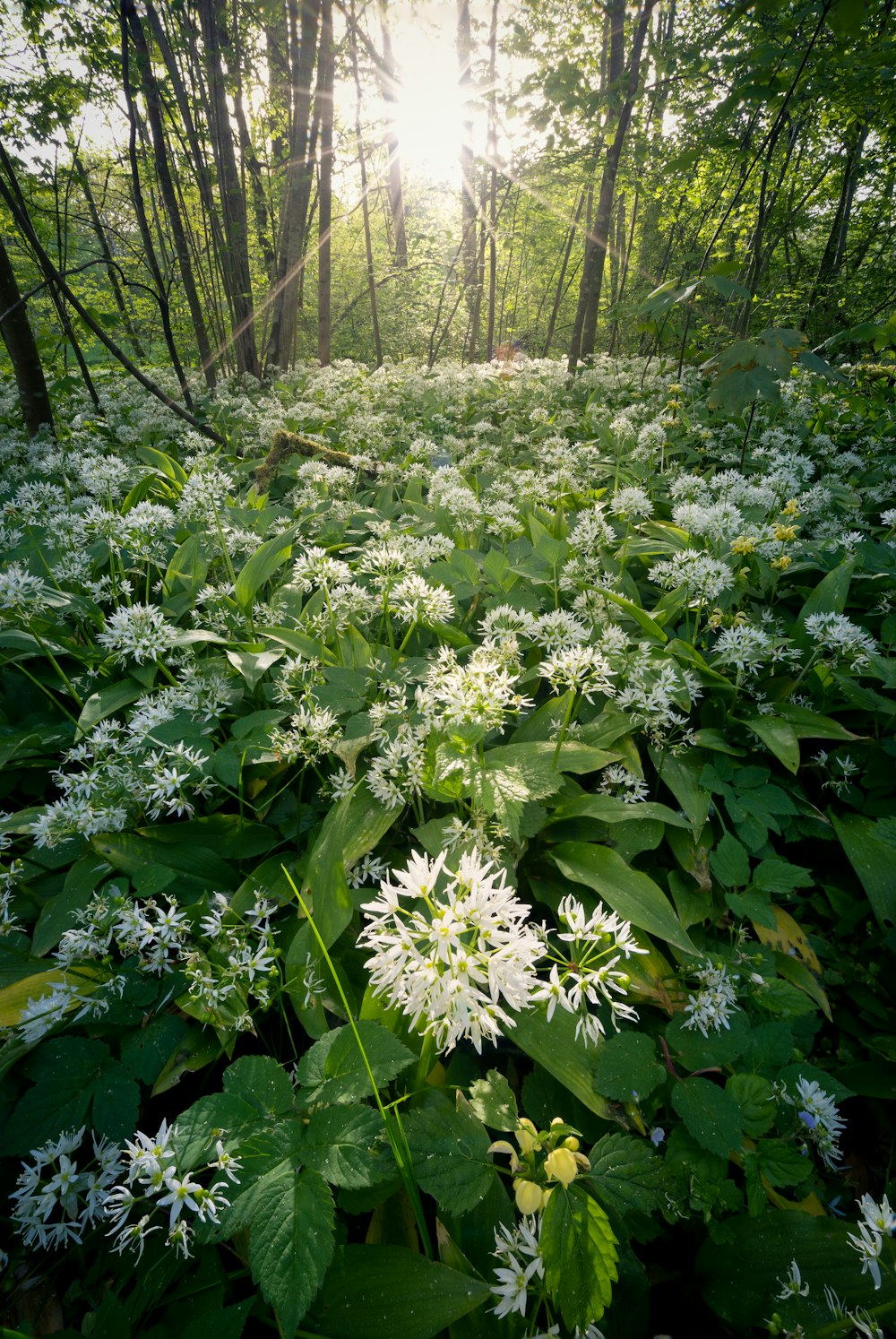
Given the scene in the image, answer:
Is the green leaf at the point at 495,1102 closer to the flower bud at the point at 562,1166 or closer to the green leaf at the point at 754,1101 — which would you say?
the flower bud at the point at 562,1166

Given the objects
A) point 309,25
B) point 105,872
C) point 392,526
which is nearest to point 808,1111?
point 105,872

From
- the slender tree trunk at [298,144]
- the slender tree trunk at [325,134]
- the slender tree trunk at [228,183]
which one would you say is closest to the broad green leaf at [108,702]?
A: the slender tree trunk at [325,134]

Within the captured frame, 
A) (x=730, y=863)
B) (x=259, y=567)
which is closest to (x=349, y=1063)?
(x=730, y=863)

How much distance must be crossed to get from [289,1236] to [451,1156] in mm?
306

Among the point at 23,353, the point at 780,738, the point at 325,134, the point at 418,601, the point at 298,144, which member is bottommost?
the point at 780,738

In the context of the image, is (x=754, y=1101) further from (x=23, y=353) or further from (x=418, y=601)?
(x=23, y=353)

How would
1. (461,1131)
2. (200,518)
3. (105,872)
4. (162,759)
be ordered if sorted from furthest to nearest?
(200,518) < (162,759) < (105,872) < (461,1131)

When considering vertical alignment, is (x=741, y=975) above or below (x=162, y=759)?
below

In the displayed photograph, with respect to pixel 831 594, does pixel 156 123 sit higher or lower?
higher

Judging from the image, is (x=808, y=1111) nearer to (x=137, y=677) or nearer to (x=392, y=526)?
(x=137, y=677)

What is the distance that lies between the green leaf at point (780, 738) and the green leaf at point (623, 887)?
2.20ft

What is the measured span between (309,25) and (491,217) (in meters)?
4.01

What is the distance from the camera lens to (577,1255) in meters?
0.91

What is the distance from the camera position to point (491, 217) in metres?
11.5
